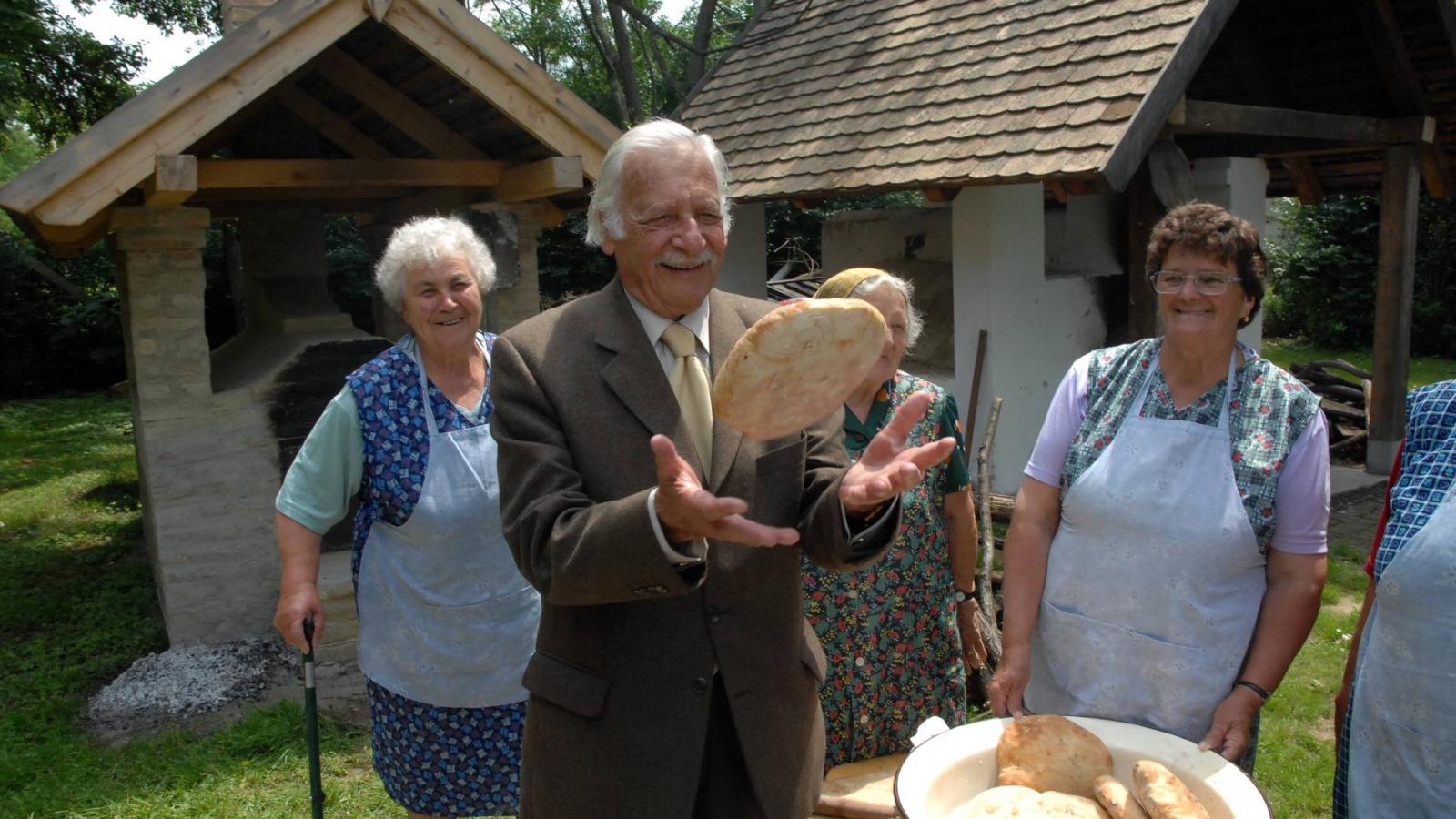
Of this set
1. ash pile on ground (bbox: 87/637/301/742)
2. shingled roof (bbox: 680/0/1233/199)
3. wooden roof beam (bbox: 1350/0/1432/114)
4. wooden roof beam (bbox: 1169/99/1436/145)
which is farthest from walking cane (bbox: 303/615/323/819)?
wooden roof beam (bbox: 1350/0/1432/114)

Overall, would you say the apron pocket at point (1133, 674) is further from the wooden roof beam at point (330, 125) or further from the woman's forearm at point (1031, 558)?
the wooden roof beam at point (330, 125)

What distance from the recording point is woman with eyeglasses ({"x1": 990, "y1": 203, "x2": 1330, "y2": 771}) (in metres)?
2.07

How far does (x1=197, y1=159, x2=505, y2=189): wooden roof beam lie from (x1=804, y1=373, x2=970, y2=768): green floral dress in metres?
3.45

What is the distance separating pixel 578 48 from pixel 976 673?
21.6m

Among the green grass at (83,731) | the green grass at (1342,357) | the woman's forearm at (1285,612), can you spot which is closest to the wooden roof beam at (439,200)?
the green grass at (83,731)

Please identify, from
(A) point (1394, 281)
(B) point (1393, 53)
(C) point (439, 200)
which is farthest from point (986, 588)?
(A) point (1394, 281)

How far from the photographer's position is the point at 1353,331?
16.5m

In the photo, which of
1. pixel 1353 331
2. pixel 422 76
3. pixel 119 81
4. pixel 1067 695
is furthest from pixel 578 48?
pixel 1067 695

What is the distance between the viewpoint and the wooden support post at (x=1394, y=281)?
25.6 ft

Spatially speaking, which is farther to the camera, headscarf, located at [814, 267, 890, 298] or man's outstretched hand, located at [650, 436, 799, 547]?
headscarf, located at [814, 267, 890, 298]

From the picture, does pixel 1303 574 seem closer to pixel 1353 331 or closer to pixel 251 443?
pixel 251 443

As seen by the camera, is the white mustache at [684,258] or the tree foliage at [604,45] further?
the tree foliage at [604,45]

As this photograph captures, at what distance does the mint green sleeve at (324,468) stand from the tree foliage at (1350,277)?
16324mm

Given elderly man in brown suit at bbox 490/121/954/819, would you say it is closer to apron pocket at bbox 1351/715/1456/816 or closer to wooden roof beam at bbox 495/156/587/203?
apron pocket at bbox 1351/715/1456/816
